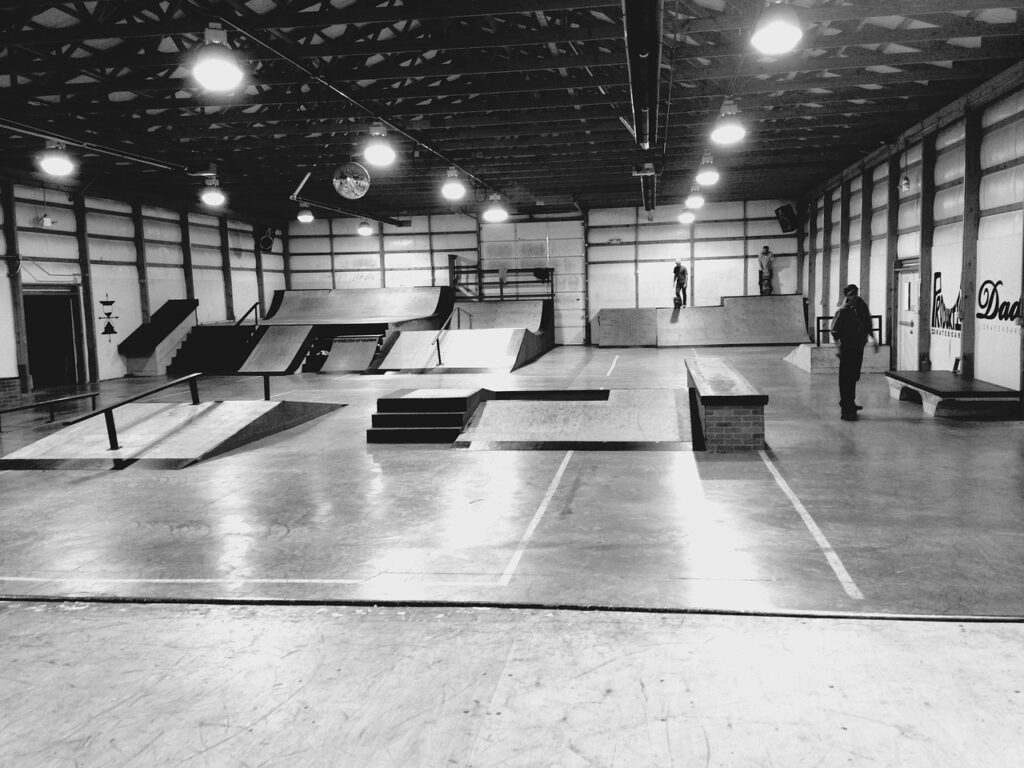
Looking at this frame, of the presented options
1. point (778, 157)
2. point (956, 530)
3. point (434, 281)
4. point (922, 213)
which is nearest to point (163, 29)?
point (956, 530)

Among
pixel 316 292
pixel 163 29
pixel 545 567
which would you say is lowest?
pixel 545 567

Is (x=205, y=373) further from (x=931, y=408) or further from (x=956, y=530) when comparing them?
(x=956, y=530)

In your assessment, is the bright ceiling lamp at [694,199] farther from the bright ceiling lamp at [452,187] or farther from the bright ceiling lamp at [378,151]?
the bright ceiling lamp at [378,151]

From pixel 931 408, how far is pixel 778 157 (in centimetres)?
875

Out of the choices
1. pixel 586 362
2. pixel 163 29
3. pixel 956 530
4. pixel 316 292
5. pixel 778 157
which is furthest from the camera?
pixel 316 292

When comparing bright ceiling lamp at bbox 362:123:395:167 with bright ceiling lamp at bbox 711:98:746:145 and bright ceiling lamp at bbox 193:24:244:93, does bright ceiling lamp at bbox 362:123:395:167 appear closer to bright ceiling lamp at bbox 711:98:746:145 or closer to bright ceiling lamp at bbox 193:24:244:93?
bright ceiling lamp at bbox 193:24:244:93

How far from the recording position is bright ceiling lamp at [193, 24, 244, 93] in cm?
676

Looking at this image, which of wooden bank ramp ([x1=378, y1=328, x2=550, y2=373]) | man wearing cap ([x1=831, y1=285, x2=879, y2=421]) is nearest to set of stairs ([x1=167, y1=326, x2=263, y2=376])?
wooden bank ramp ([x1=378, y1=328, x2=550, y2=373])

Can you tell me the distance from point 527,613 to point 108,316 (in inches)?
691

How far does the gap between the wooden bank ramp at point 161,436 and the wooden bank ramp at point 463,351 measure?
6.73 meters

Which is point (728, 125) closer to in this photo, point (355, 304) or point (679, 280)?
point (679, 280)

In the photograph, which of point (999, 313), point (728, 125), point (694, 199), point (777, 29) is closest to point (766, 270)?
point (694, 199)

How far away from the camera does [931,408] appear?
→ 9867 millimetres

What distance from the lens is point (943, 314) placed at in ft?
41.3
